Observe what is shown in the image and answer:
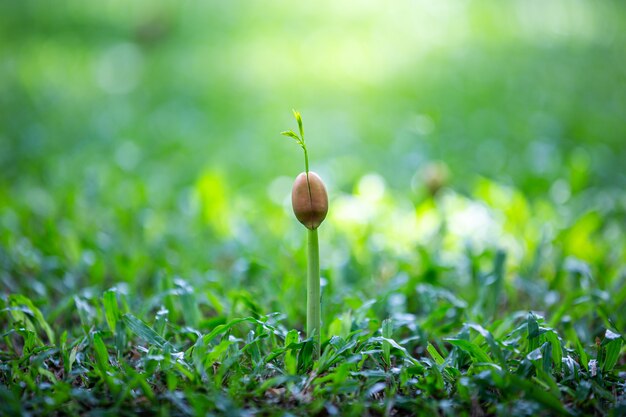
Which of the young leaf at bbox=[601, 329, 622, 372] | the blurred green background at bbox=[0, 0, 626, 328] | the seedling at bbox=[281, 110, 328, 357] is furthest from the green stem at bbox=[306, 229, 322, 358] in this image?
the young leaf at bbox=[601, 329, 622, 372]

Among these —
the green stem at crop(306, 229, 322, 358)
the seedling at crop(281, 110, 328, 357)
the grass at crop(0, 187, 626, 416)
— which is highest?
the seedling at crop(281, 110, 328, 357)

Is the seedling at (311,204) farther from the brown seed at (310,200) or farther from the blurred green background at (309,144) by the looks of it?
the blurred green background at (309,144)

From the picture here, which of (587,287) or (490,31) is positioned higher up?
(490,31)

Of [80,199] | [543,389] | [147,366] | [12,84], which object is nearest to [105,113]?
[12,84]

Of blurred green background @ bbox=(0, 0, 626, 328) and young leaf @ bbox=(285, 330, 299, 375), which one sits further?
blurred green background @ bbox=(0, 0, 626, 328)

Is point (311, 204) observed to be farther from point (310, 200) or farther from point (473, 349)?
point (473, 349)

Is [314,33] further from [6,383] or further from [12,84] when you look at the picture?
[6,383]

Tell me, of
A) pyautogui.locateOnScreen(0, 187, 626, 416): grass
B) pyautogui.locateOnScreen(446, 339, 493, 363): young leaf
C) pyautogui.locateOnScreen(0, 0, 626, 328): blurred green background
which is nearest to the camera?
pyautogui.locateOnScreen(0, 187, 626, 416): grass

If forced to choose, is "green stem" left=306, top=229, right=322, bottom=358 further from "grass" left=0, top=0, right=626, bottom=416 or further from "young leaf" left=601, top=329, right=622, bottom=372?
"young leaf" left=601, top=329, right=622, bottom=372

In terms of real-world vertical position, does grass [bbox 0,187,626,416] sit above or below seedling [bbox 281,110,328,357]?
below
